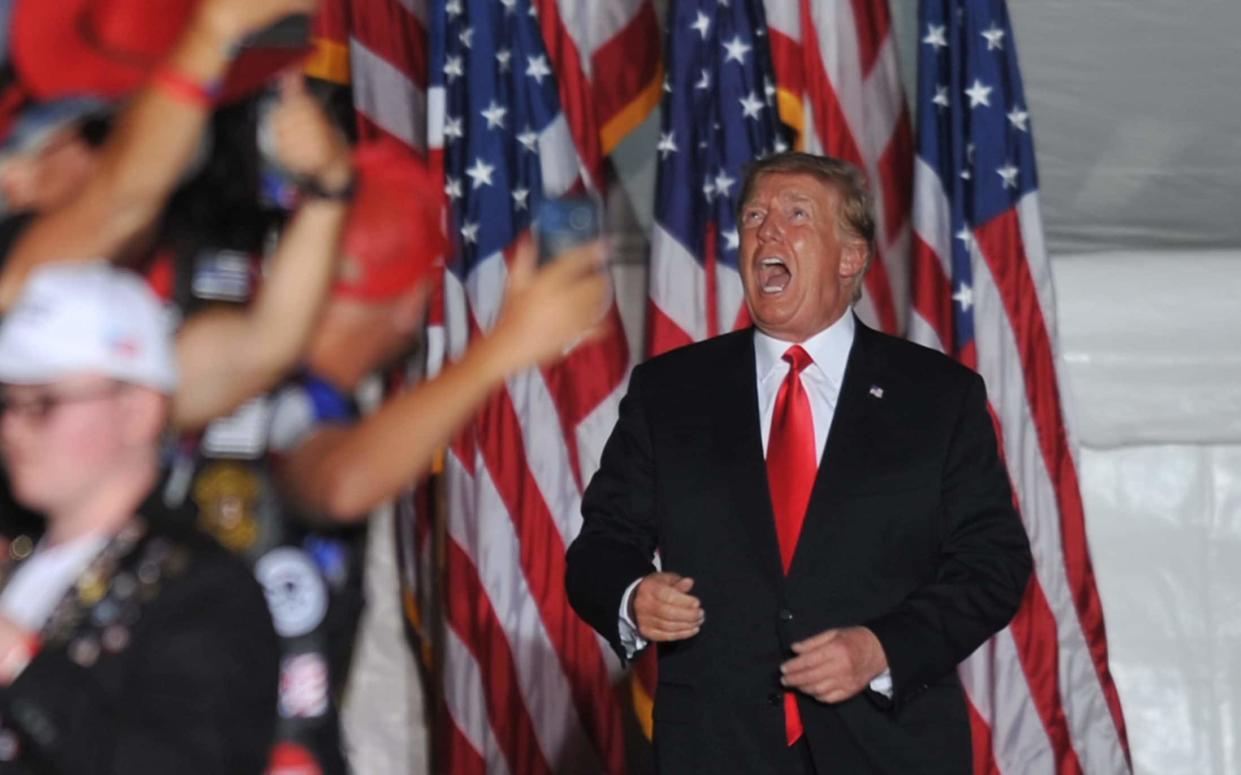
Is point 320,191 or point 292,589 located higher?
point 320,191

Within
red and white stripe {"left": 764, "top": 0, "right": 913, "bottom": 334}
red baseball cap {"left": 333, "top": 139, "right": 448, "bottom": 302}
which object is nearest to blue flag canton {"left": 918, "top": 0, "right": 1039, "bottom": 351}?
red and white stripe {"left": 764, "top": 0, "right": 913, "bottom": 334}

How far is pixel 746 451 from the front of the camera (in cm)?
277

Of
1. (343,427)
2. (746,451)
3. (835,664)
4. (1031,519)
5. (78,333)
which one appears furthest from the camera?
(1031,519)

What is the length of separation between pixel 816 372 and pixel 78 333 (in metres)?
1.44

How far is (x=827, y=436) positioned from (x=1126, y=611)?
175 cm

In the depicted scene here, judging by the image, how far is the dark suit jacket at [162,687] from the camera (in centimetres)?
160

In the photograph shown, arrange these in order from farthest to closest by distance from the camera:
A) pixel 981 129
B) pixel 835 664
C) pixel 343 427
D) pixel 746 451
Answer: pixel 981 129, pixel 746 451, pixel 835 664, pixel 343 427

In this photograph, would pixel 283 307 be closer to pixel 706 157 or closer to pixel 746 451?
pixel 746 451

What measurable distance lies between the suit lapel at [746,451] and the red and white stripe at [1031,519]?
1.25 meters

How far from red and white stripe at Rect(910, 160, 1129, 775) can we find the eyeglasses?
2636 mm

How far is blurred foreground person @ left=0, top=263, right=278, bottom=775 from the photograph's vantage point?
5.27 ft

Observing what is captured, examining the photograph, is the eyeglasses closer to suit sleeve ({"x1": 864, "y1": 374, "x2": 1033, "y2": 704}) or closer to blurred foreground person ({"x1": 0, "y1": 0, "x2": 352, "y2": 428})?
blurred foreground person ({"x1": 0, "y1": 0, "x2": 352, "y2": 428})

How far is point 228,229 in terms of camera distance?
1.71 m

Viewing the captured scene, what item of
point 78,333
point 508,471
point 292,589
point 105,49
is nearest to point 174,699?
point 292,589
